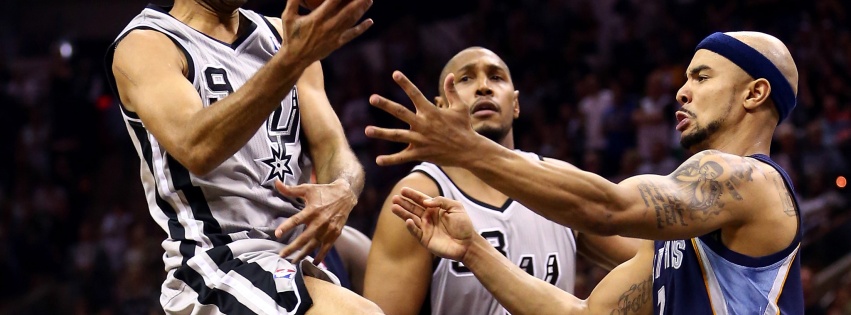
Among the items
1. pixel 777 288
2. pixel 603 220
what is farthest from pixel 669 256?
pixel 603 220

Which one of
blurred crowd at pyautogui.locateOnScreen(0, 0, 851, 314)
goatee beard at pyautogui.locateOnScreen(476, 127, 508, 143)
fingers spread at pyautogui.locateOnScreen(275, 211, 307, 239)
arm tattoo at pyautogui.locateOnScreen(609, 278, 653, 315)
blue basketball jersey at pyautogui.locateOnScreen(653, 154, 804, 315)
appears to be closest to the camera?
fingers spread at pyautogui.locateOnScreen(275, 211, 307, 239)

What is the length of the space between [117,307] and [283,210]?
29.0 feet

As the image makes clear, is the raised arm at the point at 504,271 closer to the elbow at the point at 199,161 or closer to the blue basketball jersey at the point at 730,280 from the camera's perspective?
the blue basketball jersey at the point at 730,280

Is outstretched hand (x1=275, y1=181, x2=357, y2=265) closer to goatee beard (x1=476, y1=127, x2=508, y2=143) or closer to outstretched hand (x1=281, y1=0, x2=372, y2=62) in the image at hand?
outstretched hand (x1=281, y1=0, x2=372, y2=62)

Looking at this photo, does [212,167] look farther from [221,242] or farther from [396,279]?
[396,279]

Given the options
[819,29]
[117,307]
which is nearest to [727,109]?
[819,29]

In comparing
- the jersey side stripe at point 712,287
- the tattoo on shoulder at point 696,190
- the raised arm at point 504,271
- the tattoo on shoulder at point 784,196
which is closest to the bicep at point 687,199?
the tattoo on shoulder at point 696,190

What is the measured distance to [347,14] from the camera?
3.09m

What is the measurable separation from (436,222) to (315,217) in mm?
650

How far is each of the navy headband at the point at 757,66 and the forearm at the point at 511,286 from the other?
1.12 meters

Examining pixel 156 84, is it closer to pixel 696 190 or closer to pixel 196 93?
pixel 196 93

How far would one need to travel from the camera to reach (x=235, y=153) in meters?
3.51

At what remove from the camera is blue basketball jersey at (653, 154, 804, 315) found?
371 cm

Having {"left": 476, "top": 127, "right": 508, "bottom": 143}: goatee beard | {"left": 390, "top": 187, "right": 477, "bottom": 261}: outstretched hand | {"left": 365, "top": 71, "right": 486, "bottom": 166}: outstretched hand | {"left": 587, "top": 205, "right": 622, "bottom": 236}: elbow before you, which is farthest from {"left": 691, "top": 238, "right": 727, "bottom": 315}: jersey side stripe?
{"left": 476, "top": 127, "right": 508, "bottom": 143}: goatee beard
